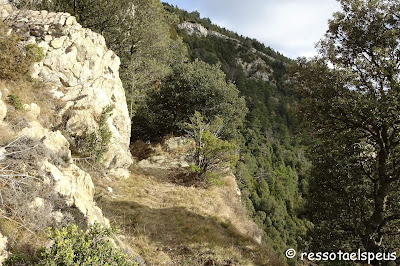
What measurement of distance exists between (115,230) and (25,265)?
1.57 meters

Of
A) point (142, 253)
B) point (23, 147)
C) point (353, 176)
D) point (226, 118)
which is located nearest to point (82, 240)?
point (23, 147)

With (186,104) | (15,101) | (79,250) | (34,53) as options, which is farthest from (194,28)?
(79,250)

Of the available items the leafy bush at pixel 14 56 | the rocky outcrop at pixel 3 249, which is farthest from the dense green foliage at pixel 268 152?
the rocky outcrop at pixel 3 249

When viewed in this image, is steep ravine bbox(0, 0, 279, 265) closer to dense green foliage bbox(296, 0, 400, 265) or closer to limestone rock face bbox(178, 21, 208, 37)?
dense green foliage bbox(296, 0, 400, 265)

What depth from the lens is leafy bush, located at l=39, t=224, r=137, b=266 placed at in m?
4.27

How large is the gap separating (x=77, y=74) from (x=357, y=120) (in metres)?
13.1

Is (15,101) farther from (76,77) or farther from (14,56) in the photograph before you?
(76,77)

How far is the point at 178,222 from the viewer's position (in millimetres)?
10734

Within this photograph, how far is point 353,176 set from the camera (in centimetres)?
1113

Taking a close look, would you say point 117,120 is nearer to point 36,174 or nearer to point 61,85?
point 61,85

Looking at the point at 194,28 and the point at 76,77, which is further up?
the point at 194,28

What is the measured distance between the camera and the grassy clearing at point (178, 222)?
8.73 m

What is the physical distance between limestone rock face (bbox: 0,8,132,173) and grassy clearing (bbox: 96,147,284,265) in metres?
2.25

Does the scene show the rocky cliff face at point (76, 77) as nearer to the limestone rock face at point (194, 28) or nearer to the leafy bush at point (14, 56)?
the leafy bush at point (14, 56)
